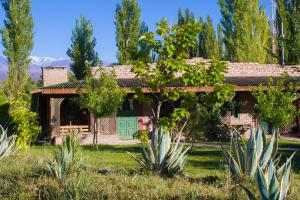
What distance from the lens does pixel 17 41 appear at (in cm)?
3269

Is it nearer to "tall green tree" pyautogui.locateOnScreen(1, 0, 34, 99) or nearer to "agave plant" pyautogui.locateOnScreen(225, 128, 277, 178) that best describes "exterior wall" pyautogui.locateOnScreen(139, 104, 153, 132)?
"tall green tree" pyautogui.locateOnScreen(1, 0, 34, 99)

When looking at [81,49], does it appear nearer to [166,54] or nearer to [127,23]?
[127,23]

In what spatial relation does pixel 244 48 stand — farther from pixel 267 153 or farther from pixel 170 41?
pixel 267 153

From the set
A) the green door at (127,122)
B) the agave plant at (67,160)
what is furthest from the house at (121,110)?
the agave plant at (67,160)

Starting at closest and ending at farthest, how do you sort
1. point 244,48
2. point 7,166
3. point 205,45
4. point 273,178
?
point 273,178
point 7,166
point 244,48
point 205,45

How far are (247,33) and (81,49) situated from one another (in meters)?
13.7

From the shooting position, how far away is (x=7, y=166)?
8.91m

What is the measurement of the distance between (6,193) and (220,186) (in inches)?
Result: 132

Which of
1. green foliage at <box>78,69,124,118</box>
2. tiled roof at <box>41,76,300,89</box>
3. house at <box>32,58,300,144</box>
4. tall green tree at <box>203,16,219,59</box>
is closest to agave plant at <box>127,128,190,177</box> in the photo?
green foliage at <box>78,69,124,118</box>

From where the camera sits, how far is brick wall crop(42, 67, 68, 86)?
26.4 metres

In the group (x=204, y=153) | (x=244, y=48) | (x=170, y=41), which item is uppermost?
(x=244, y=48)

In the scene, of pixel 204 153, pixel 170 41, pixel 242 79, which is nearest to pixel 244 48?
pixel 242 79

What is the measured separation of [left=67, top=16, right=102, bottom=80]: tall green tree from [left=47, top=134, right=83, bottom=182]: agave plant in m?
29.3

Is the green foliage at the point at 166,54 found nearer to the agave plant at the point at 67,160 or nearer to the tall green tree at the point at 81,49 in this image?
the agave plant at the point at 67,160
